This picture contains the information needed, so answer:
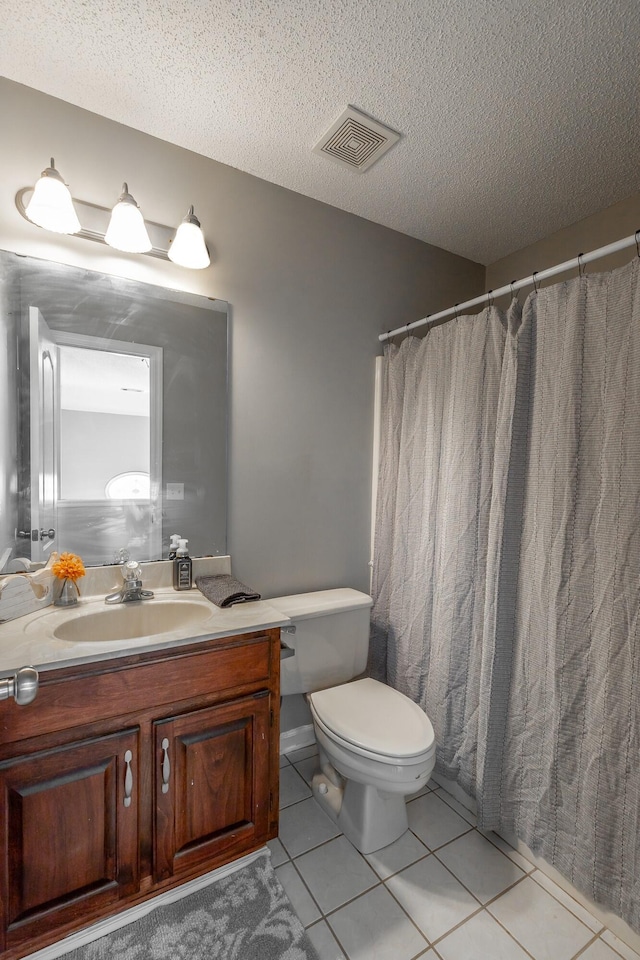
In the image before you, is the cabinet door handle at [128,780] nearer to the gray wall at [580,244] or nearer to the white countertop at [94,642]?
the white countertop at [94,642]

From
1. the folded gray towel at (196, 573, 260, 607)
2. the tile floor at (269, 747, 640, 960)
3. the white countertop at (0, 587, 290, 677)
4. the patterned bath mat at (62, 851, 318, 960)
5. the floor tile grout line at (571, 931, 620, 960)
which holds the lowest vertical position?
the tile floor at (269, 747, 640, 960)

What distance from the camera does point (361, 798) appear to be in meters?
1.54

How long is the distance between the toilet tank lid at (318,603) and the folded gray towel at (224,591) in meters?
0.21

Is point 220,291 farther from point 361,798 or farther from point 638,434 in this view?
point 361,798

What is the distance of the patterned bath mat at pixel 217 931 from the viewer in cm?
116

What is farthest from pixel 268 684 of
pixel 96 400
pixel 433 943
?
pixel 96 400

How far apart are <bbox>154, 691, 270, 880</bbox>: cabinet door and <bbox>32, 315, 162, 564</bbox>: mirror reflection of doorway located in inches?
25.2

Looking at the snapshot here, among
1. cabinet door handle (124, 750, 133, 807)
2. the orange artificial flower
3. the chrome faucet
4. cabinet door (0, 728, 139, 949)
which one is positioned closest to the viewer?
cabinet door (0, 728, 139, 949)

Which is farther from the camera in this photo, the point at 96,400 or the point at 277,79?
the point at 96,400

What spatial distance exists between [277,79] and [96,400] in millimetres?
1173

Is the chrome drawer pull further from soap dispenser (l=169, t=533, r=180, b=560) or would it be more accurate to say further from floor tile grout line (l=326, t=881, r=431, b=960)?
floor tile grout line (l=326, t=881, r=431, b=960)

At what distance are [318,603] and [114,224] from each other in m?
1.56

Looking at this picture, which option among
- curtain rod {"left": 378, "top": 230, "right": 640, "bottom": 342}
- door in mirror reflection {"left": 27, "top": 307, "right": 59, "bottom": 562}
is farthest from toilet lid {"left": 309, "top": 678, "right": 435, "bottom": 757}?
curtain rod {"left": 378, "top": 230, "right": 640, "bottom": 342}

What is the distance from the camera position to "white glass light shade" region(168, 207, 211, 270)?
5.19 feet
